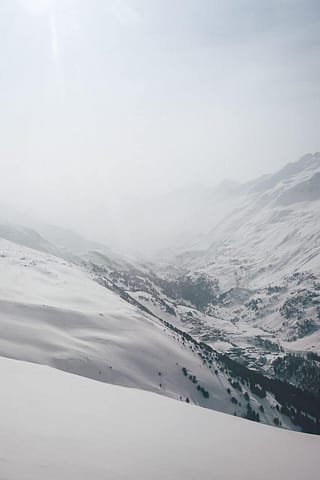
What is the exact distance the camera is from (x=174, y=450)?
14.6 meters

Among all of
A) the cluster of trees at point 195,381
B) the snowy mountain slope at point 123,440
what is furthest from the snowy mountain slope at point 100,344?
the snowy mountain slope at point 123,440

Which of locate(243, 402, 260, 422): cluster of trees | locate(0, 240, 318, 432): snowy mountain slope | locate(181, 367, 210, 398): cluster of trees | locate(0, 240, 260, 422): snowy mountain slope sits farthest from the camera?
locate(181, 367, 210, 398): cluster of trees

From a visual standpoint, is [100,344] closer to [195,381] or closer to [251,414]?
[195,381]

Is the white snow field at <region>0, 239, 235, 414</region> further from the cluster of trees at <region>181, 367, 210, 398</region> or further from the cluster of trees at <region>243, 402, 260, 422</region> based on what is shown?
the cluster of trees at <region>243, 402, 260, 422</region>

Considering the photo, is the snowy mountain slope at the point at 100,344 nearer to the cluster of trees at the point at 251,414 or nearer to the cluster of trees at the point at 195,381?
the cluster of trees at the point at 195,381

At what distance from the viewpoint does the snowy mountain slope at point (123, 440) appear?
37.8ft

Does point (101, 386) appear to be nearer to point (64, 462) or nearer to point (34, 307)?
point (64, 462)

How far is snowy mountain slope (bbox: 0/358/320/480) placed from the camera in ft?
37.8

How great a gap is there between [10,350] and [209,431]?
222 ft

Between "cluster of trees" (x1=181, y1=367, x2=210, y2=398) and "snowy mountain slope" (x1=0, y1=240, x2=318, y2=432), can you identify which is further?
"cluster of trees" (x1=181, y1=367, x2=210, y2=398)

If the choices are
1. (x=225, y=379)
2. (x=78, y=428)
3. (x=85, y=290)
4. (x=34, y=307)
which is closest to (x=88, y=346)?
(x=34, y=307)

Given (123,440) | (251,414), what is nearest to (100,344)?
(251,414)

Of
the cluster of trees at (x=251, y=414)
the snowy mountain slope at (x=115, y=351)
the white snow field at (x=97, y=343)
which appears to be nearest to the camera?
the white snow field at (x=97, y=343)

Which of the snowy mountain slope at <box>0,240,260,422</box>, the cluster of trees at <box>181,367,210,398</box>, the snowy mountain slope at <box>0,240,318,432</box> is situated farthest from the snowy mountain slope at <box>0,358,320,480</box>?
the cluster of trees at <box>181,367,210,398</box>
